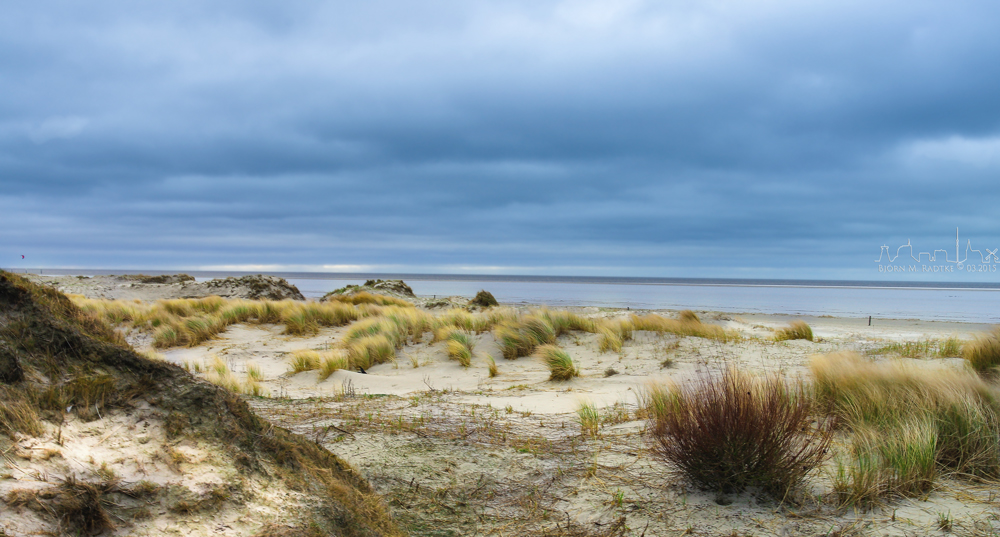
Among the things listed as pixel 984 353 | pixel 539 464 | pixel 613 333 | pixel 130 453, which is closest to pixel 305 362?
pixel 613 333

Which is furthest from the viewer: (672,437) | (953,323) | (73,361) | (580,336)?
(953,323)

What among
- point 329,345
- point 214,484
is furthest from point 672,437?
point 329,345

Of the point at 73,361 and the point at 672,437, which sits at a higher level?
the point at 73,361

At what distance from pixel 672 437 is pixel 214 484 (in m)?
3.08

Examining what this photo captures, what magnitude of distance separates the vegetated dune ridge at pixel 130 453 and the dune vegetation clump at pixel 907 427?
128 inches

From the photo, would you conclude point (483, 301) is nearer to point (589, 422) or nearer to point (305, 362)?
point (305, 362)

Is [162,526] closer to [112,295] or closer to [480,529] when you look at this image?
[480,529]

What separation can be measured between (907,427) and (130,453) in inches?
194

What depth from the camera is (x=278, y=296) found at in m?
26.8

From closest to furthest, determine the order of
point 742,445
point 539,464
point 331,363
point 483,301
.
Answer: point 742,445 → point 539,464 → point 331,363 → point 483,301

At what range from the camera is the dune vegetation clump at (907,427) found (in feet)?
11.7

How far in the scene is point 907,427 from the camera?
155 inches

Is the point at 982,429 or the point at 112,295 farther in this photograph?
the point at 112,295

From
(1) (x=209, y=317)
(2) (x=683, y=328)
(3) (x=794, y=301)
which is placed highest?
(3) (x=794, y=301)
